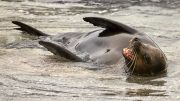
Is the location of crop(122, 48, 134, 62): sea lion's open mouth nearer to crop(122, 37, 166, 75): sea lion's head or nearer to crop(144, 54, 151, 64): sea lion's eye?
crop(122, 37, 166, 75): sea lion's head

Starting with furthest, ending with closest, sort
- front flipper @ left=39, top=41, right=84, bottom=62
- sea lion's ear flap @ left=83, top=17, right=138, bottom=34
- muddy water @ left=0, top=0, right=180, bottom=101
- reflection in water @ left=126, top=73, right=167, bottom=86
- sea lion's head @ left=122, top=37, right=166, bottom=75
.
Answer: sea lion's ear flap @ left=83, top=17, right=138, bottom=34 < front flipper @ left=39, top=41, right=84, bottom=62 < sea lion's head @ left=122, top=37, right=166, bottom=75 < reflection in water @ left=126, top=73, right=167, bottom=86 < muddy water @ left=0, top=0, right=180, bottom=101

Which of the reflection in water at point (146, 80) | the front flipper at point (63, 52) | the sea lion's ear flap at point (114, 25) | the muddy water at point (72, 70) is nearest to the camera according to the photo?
the muddy water at point (72, 70)

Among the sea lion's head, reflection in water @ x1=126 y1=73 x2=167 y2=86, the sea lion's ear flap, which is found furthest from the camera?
the sea lion's ear flap

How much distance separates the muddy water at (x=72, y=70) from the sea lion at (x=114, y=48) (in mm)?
191

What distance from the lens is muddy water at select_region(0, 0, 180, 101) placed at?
18.7 ft

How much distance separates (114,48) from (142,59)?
721 millimetres

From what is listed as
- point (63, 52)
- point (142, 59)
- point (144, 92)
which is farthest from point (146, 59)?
point (63, 52)

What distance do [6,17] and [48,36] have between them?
2.66 meters

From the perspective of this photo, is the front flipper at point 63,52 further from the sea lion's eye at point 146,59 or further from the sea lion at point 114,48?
the sea lion's eye at point 146,59

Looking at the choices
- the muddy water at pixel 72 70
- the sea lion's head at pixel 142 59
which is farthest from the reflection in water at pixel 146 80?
the sea lion's head at pixel 142 59

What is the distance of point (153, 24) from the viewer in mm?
10758

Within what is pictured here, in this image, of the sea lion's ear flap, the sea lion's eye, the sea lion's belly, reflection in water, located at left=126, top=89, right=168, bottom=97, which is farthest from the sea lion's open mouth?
reflection in water, located at left=126, top=89, right=168, bottom=97

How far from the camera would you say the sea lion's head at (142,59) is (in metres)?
6.82

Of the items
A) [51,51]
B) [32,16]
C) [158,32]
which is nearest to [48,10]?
[32,16]
